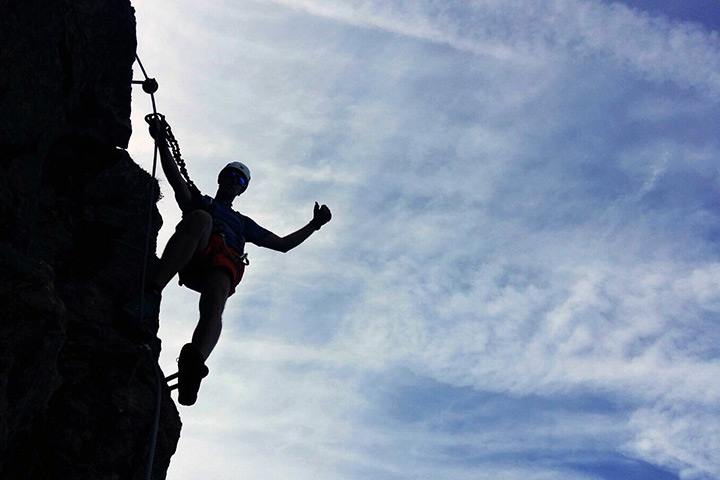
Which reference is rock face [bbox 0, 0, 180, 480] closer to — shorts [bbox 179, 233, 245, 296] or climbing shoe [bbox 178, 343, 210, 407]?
climbing shoe [bbox 178, 343, 210, 407]

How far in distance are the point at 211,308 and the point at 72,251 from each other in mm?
1501

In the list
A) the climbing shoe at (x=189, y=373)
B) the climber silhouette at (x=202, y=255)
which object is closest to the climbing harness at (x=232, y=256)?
the climber silhouette at (x=202, y=255)

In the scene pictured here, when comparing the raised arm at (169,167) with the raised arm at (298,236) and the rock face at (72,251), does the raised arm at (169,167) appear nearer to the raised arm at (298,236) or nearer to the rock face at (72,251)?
the rock face at (72,251)

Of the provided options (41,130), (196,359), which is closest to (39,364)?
(196,359)

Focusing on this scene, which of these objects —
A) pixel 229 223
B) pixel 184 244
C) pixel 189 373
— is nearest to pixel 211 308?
pixel 184 244

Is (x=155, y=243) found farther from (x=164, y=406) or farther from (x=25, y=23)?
(x=25, y=23)

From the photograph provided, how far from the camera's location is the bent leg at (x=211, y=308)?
6374 millimetres

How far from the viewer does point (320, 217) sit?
9039 mm

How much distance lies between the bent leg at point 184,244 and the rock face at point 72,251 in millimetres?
477

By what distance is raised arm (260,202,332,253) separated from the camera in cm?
859

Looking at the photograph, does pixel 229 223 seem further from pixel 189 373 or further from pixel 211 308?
pixel 189 373

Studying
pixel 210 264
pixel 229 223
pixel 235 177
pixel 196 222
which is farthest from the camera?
pixel 235 177

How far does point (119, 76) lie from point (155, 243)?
198cm

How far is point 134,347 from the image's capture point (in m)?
6.35
